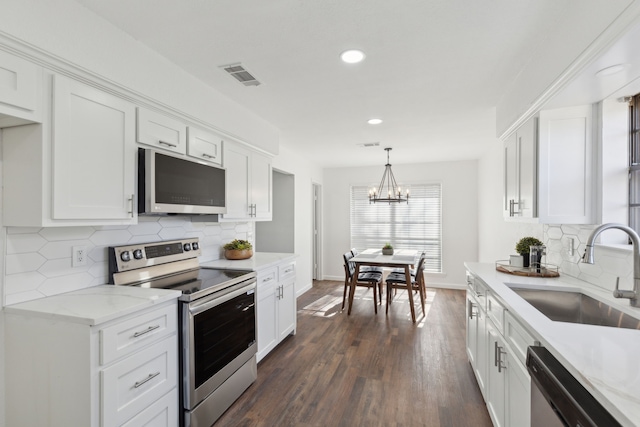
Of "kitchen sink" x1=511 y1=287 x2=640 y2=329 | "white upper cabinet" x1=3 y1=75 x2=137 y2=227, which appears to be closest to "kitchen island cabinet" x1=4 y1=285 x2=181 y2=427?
"white upper cabinet" x1=3 y1=75 x2=137 y2=227

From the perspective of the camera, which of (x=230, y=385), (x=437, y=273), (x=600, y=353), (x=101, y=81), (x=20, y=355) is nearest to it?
(x=600, y=353)

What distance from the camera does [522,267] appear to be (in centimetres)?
244

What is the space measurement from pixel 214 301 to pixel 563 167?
243cm

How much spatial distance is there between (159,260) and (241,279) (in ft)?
2.05

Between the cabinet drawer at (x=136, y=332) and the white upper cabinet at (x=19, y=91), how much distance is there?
1028 millimetres

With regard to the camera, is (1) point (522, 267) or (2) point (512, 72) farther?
(1) point (522, 267)

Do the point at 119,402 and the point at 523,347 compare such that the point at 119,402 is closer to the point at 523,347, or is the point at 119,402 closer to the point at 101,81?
the point at 101,81

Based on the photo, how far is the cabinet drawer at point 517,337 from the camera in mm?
1390

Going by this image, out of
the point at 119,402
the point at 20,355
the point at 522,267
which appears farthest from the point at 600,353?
the point at 20,355

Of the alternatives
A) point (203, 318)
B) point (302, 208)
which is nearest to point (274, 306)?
point (203, 318)

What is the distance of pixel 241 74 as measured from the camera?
234cm

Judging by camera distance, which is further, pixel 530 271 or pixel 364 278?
pixel 364 278

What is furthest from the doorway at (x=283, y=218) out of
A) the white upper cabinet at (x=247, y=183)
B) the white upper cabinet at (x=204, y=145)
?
the white upper cabinet at (x=204, y=145)

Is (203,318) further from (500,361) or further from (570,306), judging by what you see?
(570,306)
